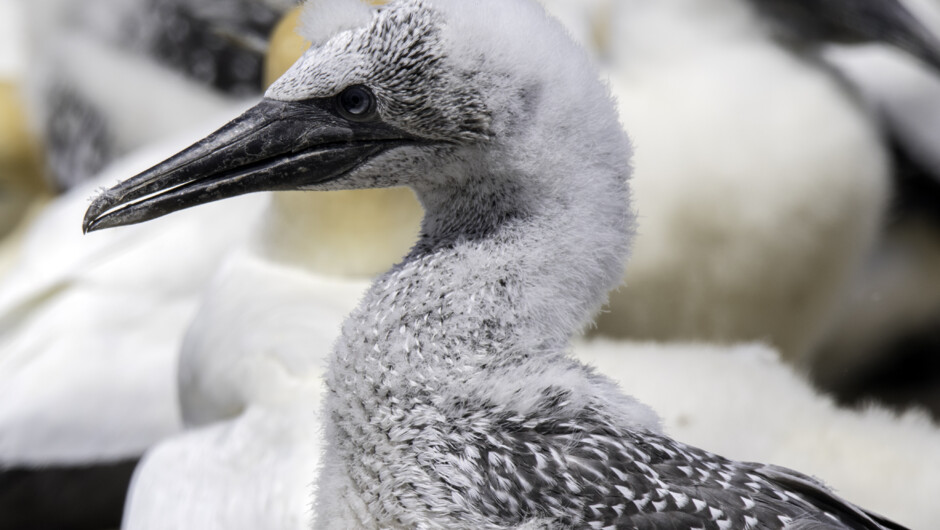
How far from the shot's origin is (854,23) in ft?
8.32

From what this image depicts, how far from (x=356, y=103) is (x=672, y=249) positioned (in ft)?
3.80

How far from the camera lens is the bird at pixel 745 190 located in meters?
2.41

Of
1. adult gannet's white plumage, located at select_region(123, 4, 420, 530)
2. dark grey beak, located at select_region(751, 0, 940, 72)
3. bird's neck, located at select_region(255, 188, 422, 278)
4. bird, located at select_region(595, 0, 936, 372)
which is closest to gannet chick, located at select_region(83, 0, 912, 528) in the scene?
adult gannet's white plumage, located at select_region(123, 4, 420, 530)

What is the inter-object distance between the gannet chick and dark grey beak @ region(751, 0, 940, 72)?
130 cm

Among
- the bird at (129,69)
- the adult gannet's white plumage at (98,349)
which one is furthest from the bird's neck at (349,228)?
the bird at (129,69)

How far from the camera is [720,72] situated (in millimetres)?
2527

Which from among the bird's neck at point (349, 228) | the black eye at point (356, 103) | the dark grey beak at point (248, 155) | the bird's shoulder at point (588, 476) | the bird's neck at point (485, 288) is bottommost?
the bird's shoulder at point (588, 476)

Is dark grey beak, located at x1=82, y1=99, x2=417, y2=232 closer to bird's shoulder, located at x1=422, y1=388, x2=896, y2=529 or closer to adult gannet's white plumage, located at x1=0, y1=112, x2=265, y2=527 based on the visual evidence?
bird's shoulder, located at x1=422, y1=388, x2=896, y2=529

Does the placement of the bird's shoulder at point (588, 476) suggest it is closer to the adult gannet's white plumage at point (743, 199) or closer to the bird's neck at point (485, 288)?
the bird's neck at point (485, 288)

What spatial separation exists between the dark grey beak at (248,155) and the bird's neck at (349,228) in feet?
2.47

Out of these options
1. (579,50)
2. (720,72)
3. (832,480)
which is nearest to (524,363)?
(579,50)

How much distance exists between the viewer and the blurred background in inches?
87.8

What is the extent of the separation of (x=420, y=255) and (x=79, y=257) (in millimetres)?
1666

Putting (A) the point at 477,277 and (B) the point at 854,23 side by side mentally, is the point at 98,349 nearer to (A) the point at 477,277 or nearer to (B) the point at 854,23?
(A) the point at 477,277
